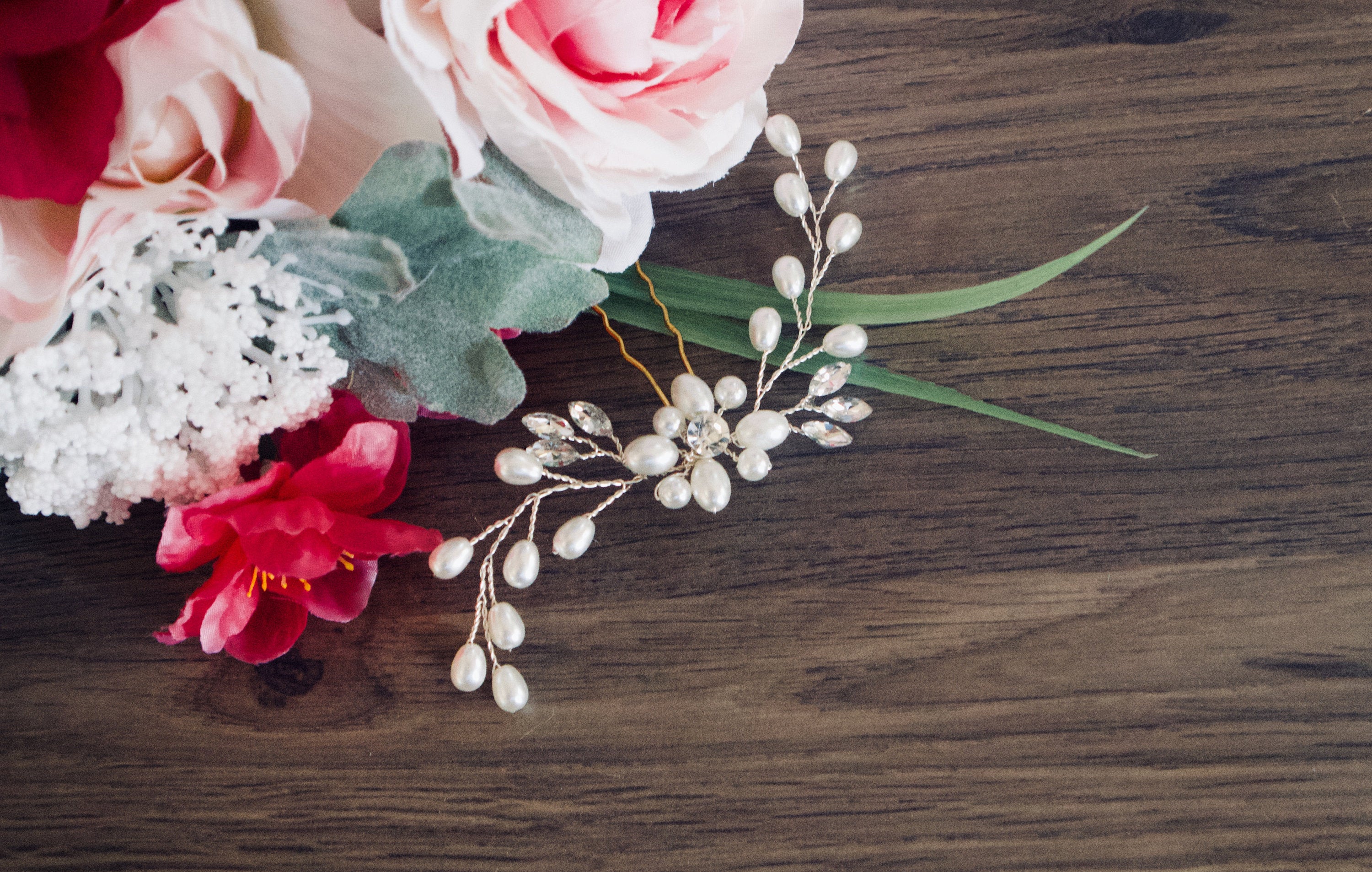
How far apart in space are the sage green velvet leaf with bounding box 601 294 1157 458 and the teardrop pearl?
5.6 inches

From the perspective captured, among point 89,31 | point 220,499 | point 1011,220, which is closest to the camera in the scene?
point 89,31

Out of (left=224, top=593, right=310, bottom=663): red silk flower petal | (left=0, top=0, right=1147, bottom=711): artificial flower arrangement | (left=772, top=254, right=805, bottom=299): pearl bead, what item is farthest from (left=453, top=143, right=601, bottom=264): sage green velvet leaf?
(left=224, top=593, right=310, bottom=663): red silk flower petal

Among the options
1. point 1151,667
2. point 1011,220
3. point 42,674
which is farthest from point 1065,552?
point 42,674

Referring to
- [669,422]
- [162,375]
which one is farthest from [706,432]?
[162,375]

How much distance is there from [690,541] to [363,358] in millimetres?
181

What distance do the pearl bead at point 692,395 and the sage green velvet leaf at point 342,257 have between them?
13cm

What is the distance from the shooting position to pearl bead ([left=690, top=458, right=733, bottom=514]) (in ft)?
1.34

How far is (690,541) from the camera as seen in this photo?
450 mm

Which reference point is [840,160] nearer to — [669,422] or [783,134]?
[783,134]

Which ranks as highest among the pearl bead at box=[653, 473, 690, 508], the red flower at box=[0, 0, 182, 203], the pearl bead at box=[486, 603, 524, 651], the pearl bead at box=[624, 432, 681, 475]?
the red flower at box=[0, 0, 182, 203]

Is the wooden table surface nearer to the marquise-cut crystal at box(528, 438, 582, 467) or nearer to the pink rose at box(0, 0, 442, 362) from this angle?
the marquise-cut crystal at box(528, 438, 582, 467)

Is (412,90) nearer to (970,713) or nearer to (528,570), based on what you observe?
(528,570)

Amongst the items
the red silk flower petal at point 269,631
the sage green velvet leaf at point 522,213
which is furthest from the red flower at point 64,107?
the red silk flower petal at point 269,631

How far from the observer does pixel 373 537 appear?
39cm
